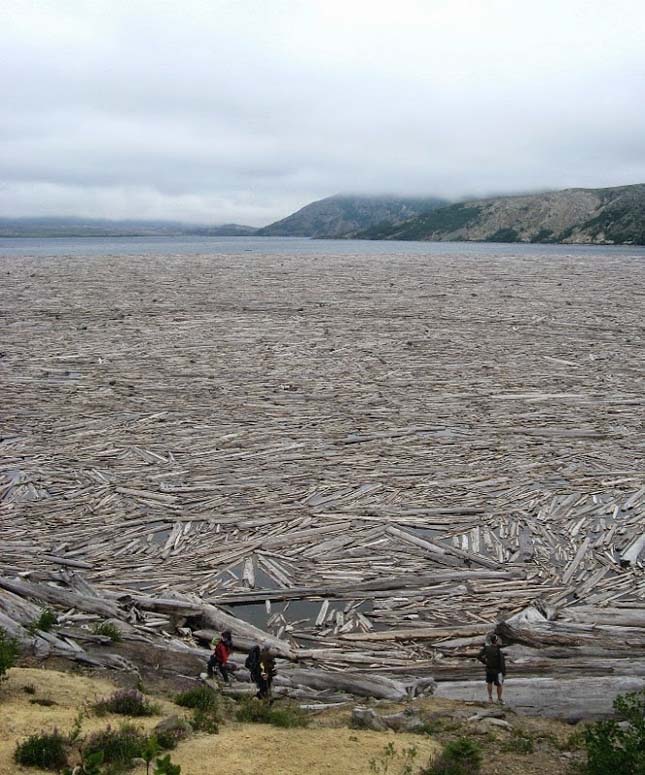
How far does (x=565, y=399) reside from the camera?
21.6 metres

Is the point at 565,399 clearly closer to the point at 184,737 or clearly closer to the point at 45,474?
the point at 45,474

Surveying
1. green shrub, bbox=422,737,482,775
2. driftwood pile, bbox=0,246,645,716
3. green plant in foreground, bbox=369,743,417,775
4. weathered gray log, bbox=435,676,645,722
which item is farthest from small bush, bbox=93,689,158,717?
weathered gray log, bbox=435,676,645,722

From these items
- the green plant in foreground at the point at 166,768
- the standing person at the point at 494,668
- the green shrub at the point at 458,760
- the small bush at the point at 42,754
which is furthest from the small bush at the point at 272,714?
the green plant in foreground at the point at 166,768

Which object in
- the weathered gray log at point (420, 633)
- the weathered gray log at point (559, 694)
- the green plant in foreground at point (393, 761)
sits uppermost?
the green plant in foreground at point (393, 761)

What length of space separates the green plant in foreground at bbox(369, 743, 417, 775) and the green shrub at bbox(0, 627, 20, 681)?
4.58 m

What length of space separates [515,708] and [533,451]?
369 inches

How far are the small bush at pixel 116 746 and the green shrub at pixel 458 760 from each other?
2994 millimetres

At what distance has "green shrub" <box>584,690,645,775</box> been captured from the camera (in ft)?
22.1

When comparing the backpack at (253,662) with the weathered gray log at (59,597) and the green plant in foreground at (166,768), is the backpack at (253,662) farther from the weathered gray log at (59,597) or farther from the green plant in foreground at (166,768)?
the green plant in foreground at (166,768)

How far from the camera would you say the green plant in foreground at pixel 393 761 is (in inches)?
283

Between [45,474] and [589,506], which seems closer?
[589,506]

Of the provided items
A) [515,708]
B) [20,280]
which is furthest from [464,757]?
[20,280]

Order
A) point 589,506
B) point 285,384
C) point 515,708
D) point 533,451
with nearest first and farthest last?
point 515,708
point 589,506
point 533,451
point 285,384

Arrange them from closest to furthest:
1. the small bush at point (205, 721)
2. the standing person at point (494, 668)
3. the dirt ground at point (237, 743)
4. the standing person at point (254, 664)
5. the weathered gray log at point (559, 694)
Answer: the dirt ground at point (237, 743), the small bush at point (205, 721), the weathered gray log at point (559, 694), the standing person at point (494, 668), the standing person at point (254, 664)
